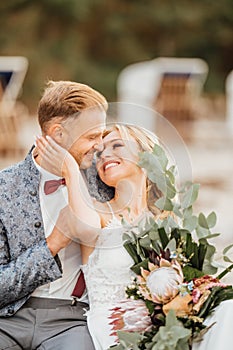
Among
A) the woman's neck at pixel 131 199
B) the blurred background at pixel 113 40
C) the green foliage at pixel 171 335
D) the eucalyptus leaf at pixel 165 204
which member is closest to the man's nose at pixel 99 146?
the woman's neck at pixel 131 199

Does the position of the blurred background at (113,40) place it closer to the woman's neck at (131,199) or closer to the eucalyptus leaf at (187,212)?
the woman's neck at (131,199)

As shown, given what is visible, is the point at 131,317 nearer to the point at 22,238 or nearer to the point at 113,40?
the point at 22,238

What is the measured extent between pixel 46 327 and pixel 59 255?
187mm

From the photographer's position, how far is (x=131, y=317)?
223 cm

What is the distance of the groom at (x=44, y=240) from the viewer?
2373mm

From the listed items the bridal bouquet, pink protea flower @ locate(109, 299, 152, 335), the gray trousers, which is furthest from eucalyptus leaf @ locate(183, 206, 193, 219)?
the gray trousers

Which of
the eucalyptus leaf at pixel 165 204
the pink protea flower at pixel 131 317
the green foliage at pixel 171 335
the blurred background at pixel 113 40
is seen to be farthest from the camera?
the blurred background at pixel 113 40

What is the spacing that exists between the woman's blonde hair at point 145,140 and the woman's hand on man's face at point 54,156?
12cm

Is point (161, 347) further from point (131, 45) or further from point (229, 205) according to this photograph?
point (131, 45)

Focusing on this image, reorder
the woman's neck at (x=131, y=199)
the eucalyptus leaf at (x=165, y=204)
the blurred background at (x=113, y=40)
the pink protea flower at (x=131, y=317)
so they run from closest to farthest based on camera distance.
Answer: the pink protea flower at (x=131, y=317)
the eucalyptus leaf at (x=165, y=204)
the woman's neck at (x=131, y=199)
the blurred background at (x=113, y=40)

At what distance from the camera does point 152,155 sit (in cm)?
235

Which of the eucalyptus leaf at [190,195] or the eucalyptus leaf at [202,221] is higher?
the eucalyptus leaf at [190,195]

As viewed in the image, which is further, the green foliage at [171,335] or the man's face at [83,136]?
the man's face at [83,136]

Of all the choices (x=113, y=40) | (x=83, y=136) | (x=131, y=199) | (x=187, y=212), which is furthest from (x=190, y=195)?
(x=113, y=40)
